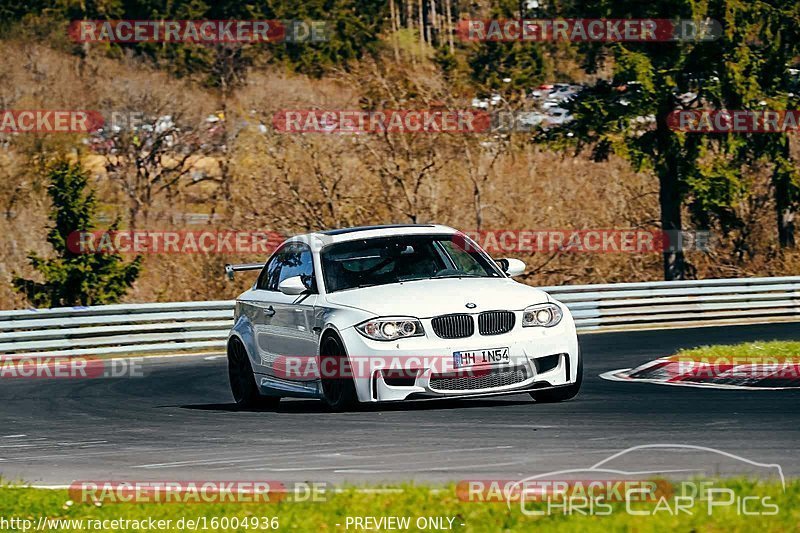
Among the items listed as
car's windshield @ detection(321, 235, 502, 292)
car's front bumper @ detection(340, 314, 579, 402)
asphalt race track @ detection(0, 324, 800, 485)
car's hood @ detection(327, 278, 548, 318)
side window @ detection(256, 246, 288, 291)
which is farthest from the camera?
side window @ detection(256, 246, 288, 291)

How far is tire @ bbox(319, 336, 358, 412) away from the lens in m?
12.2

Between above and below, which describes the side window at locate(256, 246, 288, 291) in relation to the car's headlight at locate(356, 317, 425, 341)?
above

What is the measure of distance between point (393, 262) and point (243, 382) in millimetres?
2158

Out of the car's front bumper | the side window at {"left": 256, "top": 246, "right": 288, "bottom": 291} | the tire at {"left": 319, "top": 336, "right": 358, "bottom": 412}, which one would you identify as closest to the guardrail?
the side window at {"left": 256, "top": 246, "right": 288, "bottom": 291}

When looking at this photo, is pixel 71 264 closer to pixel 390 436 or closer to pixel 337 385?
pixel 337 385

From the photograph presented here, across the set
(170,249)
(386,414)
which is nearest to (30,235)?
(170,249)

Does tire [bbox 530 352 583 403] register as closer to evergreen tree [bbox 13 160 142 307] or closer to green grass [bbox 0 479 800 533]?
green grass [bbox 0 479 800 533]

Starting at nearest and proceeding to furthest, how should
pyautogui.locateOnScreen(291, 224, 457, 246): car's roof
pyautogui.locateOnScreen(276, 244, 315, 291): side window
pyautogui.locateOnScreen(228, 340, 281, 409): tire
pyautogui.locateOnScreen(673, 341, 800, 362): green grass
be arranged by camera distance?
pyautogui.locateOnScreen(276, 244, 315, 291): side window < pyautogui.locateOnScreen(291, 224, 457, 246): car's roof < pyautogui.locateOnScreen(228, 340, 281, 409): tire < pyautogui.locateOnScreen(673, 341, 800, 362): green grass

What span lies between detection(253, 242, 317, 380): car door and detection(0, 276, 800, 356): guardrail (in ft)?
33.9

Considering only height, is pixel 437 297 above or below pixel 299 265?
below

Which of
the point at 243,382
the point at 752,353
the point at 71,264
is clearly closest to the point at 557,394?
the point at 243,382

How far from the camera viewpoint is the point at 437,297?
12281 mm

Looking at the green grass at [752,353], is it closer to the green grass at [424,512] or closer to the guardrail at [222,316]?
the guardrail at [222,316]

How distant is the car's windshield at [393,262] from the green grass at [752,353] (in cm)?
400
